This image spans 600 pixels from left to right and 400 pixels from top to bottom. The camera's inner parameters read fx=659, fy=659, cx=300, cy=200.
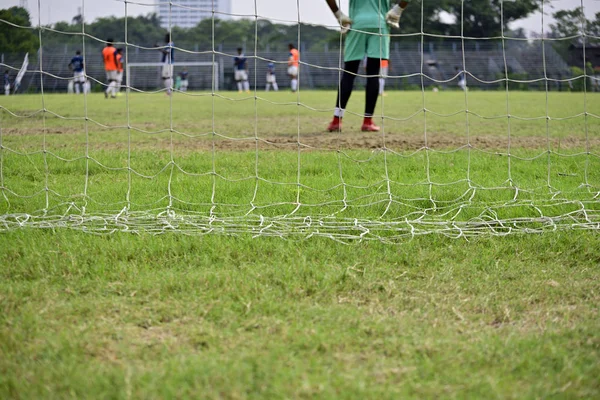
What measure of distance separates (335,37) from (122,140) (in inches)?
1369

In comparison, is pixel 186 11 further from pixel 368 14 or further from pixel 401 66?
pixel 368 14

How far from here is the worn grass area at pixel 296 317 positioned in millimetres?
1595

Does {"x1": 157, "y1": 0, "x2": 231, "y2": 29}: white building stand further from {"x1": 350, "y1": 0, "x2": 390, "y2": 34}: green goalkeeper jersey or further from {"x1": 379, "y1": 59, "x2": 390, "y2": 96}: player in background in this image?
{"x1": 350, "y1": 0, "x2": 390, "y2": 34}: green goalkeeper jersey

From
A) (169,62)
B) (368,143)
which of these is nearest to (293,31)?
(368,143)

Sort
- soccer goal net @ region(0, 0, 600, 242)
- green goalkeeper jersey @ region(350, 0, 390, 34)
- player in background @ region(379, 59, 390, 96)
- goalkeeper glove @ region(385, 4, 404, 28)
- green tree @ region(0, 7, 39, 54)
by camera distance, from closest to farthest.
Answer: soccer goal net @ region(0, 0, 600, 242)
green tree @ region(0, 7, 39, 54)
player in background @ region(379, 59, 390, 96)
goalkeeper glove @ region(385, 4, 404, 28)
green goalkeeper jersey @ region(350, 0, 390, 34)

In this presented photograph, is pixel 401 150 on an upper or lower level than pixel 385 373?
upper

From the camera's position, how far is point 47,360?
170cm

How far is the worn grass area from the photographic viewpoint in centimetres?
159

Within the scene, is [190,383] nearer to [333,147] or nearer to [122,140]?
[333,147]

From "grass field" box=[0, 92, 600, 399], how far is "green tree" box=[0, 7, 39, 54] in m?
0.98

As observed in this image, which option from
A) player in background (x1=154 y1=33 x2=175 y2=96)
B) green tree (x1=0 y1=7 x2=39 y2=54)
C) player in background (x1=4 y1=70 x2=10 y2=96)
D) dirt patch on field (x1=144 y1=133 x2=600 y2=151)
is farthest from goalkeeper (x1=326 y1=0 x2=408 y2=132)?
player in background (x1=4 y1=70 x2=10 y2=96)

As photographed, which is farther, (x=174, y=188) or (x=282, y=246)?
(x=174, y=188)

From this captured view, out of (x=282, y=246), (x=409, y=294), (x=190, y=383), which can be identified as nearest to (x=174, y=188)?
(x=282, y=246)

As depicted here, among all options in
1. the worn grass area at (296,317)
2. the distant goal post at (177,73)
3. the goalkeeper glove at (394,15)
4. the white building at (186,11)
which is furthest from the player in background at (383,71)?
the distant goal post at (177,73)
